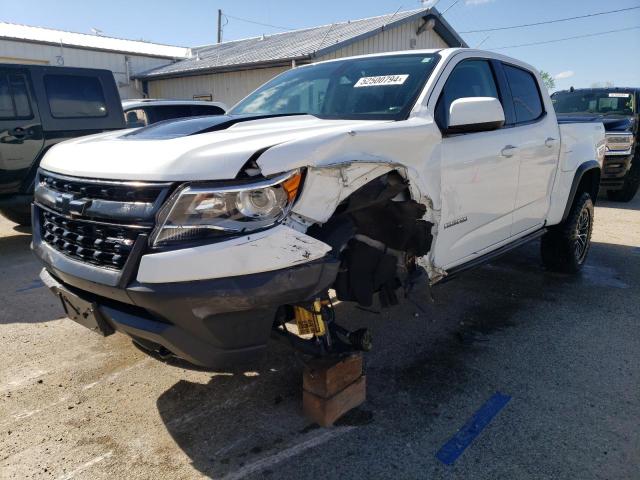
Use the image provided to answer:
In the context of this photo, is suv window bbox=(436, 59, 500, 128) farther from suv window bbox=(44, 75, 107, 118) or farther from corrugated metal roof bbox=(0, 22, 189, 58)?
corrugated metal roof bbox=(0, 22, 189, 58)

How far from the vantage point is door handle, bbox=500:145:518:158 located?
3.58 meters

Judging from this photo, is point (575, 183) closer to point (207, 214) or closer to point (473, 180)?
point (473, 180)

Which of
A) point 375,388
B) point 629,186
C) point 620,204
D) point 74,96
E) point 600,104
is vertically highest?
point 74,96

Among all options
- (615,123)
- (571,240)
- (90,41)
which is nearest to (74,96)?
(571,240)

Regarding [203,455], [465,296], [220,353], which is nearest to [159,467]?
[203,455]

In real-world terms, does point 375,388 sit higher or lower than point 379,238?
lower

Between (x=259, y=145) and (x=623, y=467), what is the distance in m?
2.17

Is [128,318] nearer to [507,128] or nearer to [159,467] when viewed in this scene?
[159,467]

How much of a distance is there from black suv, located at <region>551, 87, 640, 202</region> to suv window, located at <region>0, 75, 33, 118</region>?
8789 millimetres


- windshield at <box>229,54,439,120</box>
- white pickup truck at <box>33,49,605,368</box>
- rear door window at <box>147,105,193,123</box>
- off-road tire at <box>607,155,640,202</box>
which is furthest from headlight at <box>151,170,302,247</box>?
off-road tire at <box>607,155,640,202</box>

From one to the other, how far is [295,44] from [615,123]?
31.4ft

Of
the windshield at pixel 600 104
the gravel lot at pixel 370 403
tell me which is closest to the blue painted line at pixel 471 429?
the gravel lot at pixel 370 403

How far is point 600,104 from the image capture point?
1071cm

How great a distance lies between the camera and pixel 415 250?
292 cm
